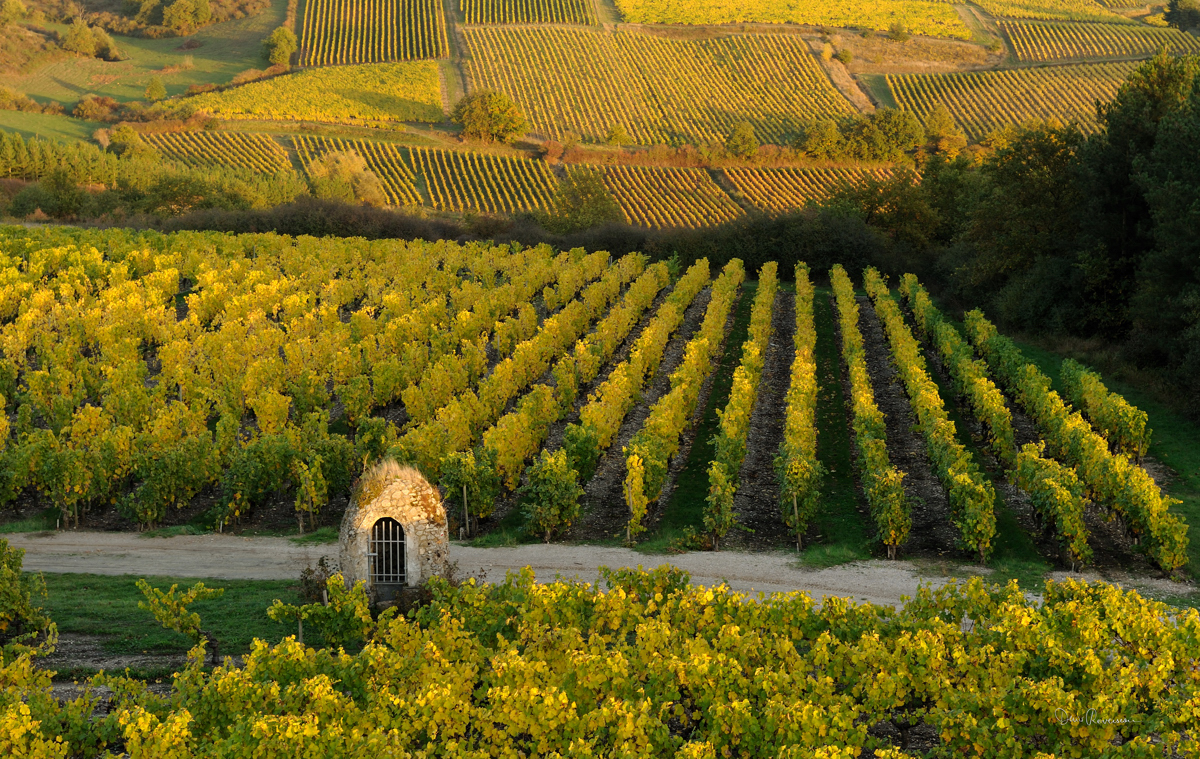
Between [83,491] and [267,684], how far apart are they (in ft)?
38.3

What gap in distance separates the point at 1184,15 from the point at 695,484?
116832 millimetres

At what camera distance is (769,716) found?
36.1 feet

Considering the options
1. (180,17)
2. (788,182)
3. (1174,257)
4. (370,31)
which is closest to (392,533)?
(1174,257)

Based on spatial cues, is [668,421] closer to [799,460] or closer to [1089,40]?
[799,460]

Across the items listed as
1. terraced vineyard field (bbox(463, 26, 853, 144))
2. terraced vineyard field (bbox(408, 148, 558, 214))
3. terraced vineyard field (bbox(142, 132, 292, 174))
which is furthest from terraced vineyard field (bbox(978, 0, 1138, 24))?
terraced vineyard field (bbox(142, 132, 292, 174))

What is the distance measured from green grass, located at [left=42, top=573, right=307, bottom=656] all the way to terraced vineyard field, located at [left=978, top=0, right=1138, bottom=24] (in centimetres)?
12595

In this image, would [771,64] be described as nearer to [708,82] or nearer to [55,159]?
[708,82]

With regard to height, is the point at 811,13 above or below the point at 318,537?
above

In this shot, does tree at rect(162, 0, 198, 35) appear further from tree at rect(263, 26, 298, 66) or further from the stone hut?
the stone hut

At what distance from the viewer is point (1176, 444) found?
2594cm

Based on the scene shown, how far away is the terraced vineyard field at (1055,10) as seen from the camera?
12006 cm

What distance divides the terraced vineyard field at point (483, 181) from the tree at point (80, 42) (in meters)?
54.4

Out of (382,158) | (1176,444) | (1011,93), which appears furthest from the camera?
(1011,93)

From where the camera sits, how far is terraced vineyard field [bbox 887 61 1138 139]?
302 ft
